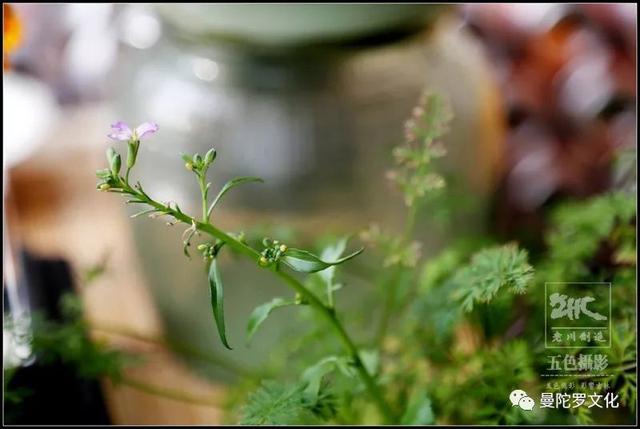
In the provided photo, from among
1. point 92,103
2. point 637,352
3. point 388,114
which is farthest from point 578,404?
point 92,103

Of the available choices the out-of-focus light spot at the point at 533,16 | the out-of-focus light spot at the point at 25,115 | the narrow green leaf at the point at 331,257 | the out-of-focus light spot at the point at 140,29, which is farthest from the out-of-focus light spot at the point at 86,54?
the narrow green leaf at the point at 331,257

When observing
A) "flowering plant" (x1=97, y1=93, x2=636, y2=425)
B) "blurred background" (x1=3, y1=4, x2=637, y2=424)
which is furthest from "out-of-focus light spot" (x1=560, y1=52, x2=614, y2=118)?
"flowering plant" (x1=97, y1=93, x2=636, y2=425)

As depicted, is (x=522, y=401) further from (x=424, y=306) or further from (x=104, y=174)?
(x=104, y=174)

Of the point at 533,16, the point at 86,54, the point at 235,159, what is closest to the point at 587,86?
the point at 533,16

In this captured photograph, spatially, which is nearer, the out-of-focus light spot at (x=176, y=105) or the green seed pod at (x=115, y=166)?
the green seed pod at (x=115, y=166)

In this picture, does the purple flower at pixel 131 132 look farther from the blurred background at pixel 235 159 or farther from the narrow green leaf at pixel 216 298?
the blurred background at pixel 235 159

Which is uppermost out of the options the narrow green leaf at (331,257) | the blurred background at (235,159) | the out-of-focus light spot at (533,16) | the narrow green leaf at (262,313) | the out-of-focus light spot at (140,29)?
the out-of-focus light spot at (533,16)

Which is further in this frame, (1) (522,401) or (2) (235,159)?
(2) (235,159)
